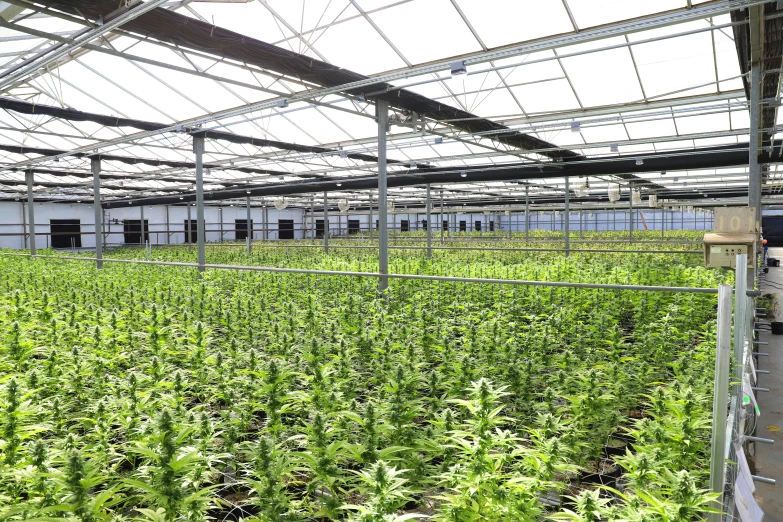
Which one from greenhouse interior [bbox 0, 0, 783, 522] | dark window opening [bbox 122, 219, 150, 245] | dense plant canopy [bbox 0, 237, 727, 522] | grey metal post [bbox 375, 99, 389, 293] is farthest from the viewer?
dark window opening [bbox 122, 219, 150, 245]

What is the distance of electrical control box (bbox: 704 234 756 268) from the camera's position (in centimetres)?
582

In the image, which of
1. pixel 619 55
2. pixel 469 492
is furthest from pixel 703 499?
pixel 619 55

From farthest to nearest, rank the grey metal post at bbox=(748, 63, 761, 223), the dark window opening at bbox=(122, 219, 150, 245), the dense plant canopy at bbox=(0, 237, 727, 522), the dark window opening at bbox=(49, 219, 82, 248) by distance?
the dark window opening at bbox=(122, 219, 150, 245) → the dark window opening at bbox=(49, 219, 82, 248) → the grey metal post at bbox=(748, 63, 761, 223) → the dense plant canopy at bbox=(0, 237, 727, 522)

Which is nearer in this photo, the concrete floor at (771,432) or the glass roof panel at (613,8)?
the concrete floor at (771,432)

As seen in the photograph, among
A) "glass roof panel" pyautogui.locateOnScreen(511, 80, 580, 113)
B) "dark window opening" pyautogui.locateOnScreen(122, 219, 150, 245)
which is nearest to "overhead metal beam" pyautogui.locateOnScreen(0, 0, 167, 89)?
"glass roof panel" pyautogui.locateOnScreen(511, 80, 580, 113)

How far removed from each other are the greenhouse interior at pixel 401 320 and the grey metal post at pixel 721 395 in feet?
0.05

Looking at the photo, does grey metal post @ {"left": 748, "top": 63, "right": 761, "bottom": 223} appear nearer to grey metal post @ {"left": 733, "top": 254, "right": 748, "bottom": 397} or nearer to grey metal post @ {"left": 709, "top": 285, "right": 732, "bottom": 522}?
grey metal post @ {"left": 733, "top": 254, "right": 748, "bottom": 397}

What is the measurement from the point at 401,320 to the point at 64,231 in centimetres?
4264

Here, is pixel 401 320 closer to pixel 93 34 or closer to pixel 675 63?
pixel 93 34

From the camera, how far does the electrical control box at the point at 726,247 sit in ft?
19.1

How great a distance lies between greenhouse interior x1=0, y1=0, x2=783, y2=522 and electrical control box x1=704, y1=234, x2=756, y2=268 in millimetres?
32

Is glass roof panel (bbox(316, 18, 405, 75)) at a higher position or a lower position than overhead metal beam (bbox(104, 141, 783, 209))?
higher

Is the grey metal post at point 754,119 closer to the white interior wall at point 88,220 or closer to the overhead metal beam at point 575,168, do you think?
the overhead metal beam at point 575,168

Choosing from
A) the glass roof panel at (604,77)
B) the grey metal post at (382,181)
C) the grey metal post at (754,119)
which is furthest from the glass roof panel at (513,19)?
the grey metal post at (382,181)
